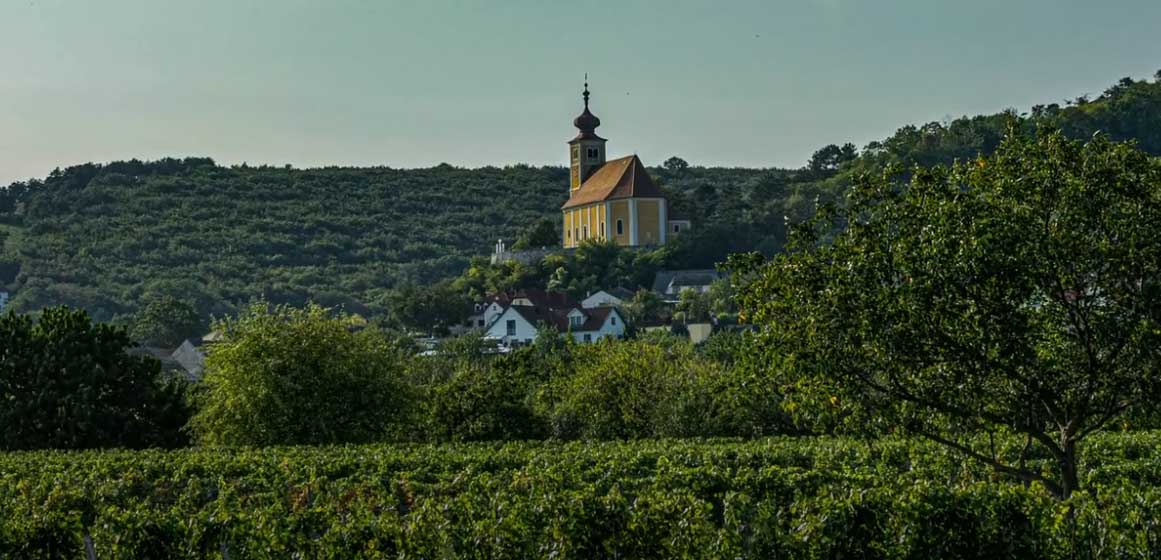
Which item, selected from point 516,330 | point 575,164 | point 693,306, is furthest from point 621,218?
point 693,306

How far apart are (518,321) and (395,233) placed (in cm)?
8404

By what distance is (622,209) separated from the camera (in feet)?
423

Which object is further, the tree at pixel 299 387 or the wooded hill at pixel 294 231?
the wooded hill at pixel 294 231

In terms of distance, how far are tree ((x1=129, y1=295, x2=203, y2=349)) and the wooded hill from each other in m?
14.2

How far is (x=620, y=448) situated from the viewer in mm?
28969

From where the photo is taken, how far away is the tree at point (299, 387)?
111ft

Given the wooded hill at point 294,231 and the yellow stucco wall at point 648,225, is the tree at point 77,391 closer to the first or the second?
the wooded hill at point 294,231

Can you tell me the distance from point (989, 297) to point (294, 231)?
558 feet

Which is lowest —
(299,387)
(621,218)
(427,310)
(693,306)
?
(427,310)

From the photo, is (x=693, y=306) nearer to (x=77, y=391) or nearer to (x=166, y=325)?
(x=166, y=325)

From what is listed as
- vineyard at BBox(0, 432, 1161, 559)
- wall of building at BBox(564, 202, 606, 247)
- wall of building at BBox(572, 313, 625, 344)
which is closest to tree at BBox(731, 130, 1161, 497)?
vineyard at BBox(0, 432, 1161, 559)

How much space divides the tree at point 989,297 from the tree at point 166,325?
10197cm

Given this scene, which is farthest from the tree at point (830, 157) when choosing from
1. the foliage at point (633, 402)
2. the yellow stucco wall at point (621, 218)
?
the foliage at point (633, 402)

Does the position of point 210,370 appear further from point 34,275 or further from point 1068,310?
point 34,275
